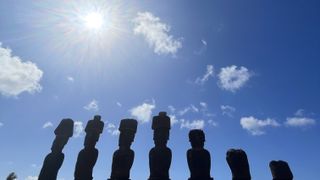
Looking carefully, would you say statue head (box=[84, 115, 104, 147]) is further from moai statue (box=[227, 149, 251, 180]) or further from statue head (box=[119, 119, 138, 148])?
moai statue (box=[227, 149, 251, 180])

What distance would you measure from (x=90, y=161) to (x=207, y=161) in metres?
7.30

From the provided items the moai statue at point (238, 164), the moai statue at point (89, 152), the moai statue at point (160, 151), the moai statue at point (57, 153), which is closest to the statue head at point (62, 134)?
the moai statue at point (57, 153)

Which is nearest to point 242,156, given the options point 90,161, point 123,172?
point 123,172

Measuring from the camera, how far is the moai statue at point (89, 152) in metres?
16.9

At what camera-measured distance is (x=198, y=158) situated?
14297 millimetres

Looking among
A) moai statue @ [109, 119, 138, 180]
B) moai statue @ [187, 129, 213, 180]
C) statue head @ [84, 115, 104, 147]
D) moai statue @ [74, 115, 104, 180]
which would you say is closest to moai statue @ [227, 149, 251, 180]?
moai statue @ [187, 129, 213, 180]

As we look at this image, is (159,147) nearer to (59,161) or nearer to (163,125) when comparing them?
(163,125)

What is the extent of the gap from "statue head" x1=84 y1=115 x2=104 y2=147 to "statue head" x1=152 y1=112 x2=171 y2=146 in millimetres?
4261

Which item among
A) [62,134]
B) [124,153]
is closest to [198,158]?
[124,153]

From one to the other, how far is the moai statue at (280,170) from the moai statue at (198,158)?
10.1ft

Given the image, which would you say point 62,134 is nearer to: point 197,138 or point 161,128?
point 161,128

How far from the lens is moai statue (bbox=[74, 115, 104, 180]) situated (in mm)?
16938

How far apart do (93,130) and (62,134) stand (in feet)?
6.77

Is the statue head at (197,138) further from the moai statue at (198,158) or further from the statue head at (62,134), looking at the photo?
the statue head at (62,134)
